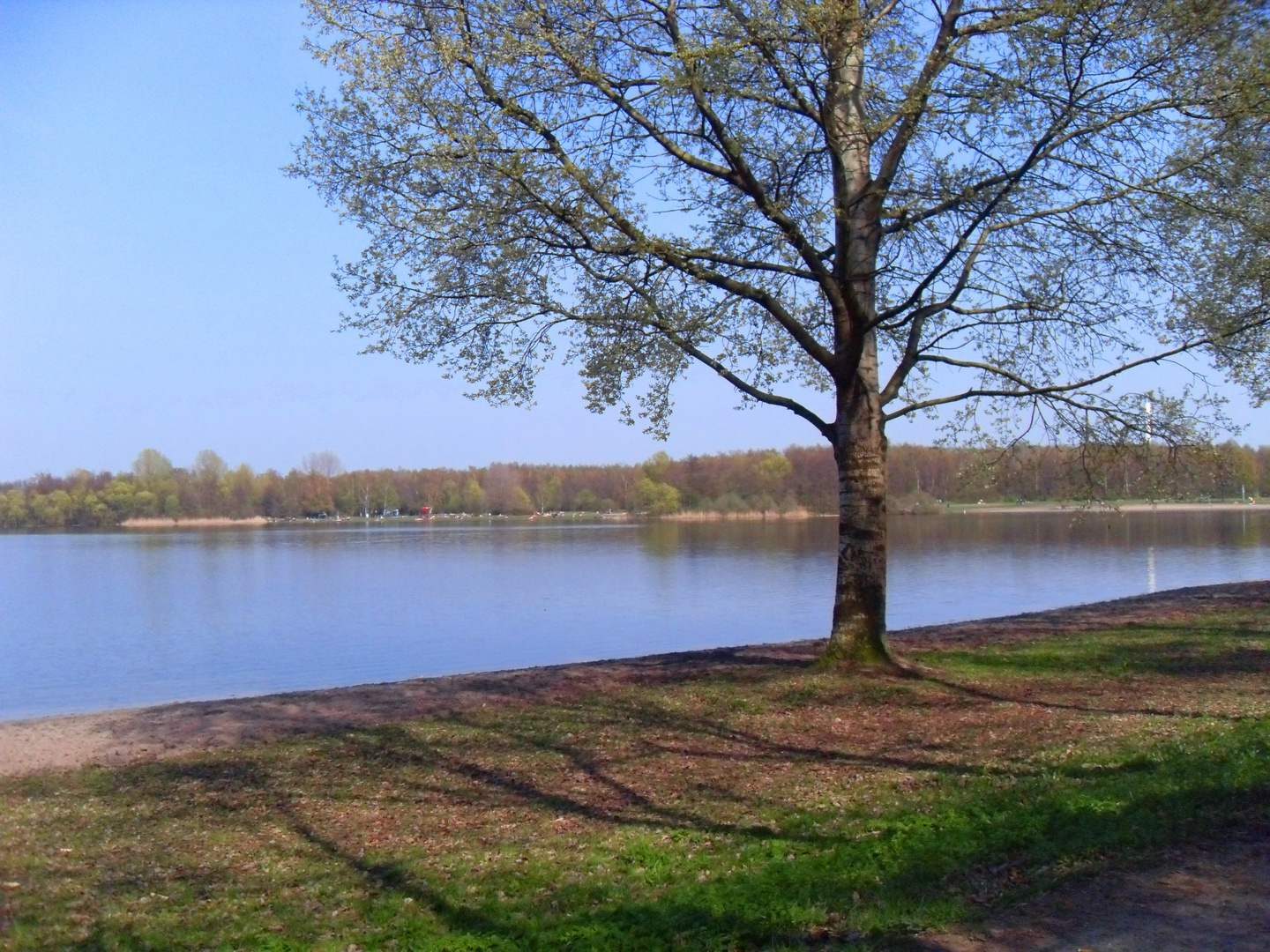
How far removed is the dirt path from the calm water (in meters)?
13.7

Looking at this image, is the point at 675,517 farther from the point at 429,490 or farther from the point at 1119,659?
the point at 1119,659

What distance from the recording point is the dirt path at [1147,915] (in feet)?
15.3

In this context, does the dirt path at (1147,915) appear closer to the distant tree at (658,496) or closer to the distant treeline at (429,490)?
the distant treeline at (429,490)

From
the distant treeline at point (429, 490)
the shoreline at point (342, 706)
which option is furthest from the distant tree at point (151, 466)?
the shoreline at point (342, 706)

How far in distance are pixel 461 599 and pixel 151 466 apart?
305 ft

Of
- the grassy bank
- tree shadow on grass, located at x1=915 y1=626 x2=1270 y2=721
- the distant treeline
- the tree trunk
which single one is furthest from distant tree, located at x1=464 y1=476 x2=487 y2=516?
the grassy bank

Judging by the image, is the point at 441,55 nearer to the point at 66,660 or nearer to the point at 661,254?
the point at 661,254

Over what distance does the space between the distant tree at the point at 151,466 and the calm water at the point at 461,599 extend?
172ft

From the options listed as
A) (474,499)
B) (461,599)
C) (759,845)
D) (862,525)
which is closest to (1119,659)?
(862,525)

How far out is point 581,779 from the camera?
8.32 meters

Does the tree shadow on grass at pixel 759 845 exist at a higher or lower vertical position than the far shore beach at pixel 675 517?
lower

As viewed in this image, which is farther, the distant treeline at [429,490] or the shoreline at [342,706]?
the distant treeline at [429,490]

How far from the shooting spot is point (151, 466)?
11125cm

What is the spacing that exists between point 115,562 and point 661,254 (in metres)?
43.2
